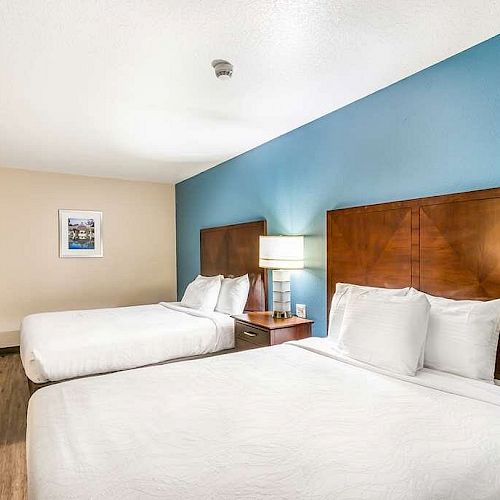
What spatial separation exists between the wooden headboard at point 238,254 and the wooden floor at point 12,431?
7.34ft

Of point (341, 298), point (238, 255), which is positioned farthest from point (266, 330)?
point (238, 255)

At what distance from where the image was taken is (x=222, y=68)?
7.51 feet

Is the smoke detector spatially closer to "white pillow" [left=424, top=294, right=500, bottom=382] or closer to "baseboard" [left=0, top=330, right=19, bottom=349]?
"white pillow" [left=424, top=294, right=500, bottom=382]

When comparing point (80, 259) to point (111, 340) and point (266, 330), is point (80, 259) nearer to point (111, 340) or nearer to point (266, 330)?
point (111, 340)

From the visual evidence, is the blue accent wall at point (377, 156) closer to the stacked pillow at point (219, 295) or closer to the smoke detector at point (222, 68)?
the stacked pillow at point (219, 295)

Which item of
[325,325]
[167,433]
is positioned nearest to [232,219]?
[325,325]

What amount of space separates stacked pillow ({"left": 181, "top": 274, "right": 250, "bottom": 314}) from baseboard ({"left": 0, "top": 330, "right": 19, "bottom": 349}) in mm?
2459

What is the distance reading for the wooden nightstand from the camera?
10.1ft

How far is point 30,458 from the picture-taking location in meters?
1.27

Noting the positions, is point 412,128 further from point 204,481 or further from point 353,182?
point 204,481

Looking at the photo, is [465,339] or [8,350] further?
[8,350]

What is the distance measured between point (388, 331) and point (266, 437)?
0.99 m

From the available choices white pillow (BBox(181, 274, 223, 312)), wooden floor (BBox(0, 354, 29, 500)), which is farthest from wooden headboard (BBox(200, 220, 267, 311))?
A: wooden floor (BBox(0, 354, 29, 500))

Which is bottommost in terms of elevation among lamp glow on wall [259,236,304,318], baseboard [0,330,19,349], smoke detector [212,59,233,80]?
baseboard [0,330,19,349]
